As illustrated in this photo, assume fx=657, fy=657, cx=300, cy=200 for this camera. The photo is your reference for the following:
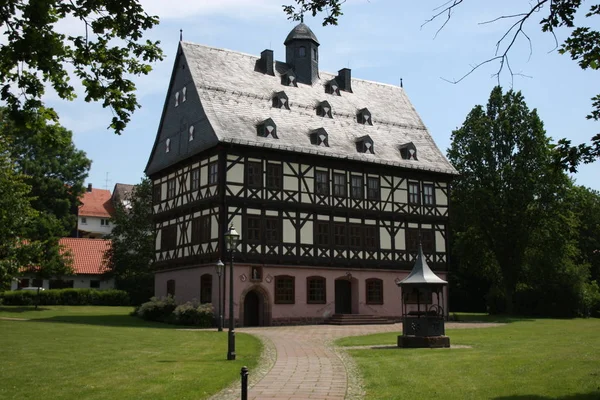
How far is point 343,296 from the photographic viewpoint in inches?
1575

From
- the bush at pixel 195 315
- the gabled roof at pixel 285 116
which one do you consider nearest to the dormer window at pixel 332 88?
the gabled roof at pixel 285 116

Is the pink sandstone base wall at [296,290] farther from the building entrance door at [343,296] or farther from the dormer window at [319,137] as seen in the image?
the dormer window at [319,137]

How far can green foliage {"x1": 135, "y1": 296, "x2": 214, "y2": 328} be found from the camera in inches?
1356

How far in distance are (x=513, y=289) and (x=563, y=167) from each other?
3953 centimetres

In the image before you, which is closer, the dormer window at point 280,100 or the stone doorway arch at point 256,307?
the stone doorway arch at point 256,307

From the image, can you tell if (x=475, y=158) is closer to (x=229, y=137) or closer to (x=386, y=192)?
(x=386, y=192)

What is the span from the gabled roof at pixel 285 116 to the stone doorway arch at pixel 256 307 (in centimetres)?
815

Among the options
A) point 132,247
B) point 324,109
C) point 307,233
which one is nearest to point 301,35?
point 324,109

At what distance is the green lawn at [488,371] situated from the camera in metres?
12.3

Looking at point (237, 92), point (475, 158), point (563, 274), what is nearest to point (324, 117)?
point (237, 92)

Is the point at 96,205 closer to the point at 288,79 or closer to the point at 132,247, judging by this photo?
the point at 132,247

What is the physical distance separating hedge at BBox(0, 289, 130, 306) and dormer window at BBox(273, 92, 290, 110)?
2364 cm

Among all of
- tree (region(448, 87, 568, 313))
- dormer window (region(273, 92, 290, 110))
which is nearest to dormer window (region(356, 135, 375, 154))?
dormer window (region(273, 92, 290, 110))

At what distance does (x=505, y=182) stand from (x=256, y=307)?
21.0 m
